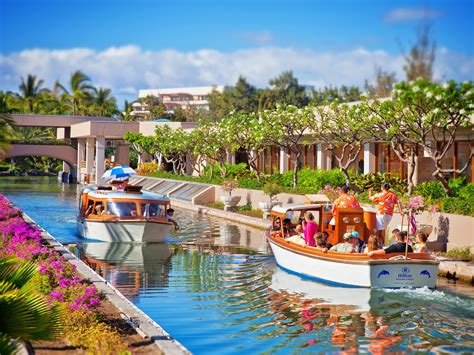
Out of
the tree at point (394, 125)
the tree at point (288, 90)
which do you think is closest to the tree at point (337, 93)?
the tree at point (288, 90)

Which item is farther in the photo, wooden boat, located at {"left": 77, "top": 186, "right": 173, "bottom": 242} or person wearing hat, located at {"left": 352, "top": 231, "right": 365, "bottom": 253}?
wooden boat, located at {"left": 77, "top": 186, "right": 173, "bottom": 242}

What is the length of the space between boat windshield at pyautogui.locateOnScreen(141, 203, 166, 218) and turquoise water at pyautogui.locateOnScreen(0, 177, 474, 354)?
1.81 meters

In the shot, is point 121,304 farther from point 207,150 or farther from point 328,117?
point 207,150

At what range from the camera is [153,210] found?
2686 centimetres

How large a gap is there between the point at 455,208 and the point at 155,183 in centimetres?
3486

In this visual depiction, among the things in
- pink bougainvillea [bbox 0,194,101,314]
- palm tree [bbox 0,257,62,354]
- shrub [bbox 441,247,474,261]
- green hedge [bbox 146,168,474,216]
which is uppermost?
green hedge [bbox 146,168,474,216]

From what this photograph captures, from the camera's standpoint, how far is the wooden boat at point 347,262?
16.8 meters

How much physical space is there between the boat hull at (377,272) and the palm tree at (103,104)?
74076mm

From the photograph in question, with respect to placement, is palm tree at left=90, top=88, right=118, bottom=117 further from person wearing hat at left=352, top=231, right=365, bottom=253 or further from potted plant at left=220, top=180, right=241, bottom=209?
person wearing hat at left=352, top=231, right=365, bottom=253

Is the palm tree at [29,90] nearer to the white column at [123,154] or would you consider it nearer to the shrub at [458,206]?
the white column at [123,154]

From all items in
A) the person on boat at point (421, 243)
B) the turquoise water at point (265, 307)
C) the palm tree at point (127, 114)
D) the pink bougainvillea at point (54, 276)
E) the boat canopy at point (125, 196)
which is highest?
the palm tree at point (127, 114)

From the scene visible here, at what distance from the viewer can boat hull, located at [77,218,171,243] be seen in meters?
26.2

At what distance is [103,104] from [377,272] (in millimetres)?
77800

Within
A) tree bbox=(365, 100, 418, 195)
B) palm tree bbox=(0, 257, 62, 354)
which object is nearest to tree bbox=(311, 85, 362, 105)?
tree bbox=(365, 100, 418, 195)
